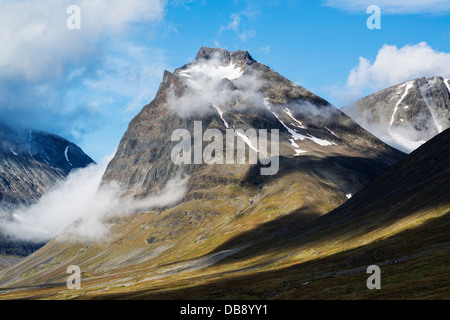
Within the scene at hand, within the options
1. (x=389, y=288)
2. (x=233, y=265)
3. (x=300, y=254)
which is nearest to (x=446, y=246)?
(x=389, y=288)

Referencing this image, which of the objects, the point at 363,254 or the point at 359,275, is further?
the point at 363,254

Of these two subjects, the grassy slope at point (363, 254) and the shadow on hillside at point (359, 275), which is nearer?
the shadow on hillside at point (359, 275)

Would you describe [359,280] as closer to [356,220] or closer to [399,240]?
[399,240]

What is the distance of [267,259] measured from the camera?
15200 cm

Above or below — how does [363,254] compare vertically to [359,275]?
above

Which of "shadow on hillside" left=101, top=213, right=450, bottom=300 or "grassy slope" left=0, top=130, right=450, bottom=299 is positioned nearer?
"shadow on hillside" left=101, top=213, right=450, bottom=300
